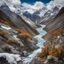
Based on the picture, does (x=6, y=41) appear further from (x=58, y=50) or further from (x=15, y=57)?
(x=58, y=50)

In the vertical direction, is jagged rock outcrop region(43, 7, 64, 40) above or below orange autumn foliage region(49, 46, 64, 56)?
above

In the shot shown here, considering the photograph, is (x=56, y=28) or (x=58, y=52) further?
(x=56, y=28)

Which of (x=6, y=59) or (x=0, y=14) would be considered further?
(x=0, y=14)

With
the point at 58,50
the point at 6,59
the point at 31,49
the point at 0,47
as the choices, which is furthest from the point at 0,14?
the point at 58,50

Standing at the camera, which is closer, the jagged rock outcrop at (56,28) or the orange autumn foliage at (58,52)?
the orange autumn foliage at (58,52)

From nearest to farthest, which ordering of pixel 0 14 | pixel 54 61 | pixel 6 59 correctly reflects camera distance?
pixel 54 61 → pixel 6 59 → pixel 0 14

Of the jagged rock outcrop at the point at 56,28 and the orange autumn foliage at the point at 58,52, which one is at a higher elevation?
the jagged rock outcrop at the point at 56,28

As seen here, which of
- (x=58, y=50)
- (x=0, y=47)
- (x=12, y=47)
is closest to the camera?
(x=58, y=50)

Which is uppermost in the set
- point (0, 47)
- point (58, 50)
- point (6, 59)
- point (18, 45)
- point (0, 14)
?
point (0, 14)

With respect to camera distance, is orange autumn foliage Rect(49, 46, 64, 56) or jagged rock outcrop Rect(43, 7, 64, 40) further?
jagged rock outcrop Rect(43, 7, 64, 40)

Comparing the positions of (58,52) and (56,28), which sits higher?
(56,28)

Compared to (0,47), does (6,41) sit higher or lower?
higher
